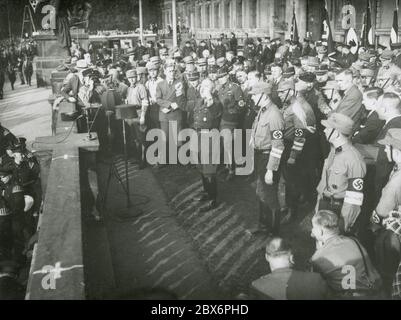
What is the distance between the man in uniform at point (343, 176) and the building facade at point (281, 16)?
1057 centimetres

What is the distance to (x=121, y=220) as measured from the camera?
7.44 meters

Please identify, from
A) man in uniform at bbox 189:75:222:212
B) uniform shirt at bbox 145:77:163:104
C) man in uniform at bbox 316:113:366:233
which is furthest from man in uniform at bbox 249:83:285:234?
uniform shirt at bbox 145:77:163:104

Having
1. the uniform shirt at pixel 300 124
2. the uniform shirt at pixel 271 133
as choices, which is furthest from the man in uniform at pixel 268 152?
the uniform shirt at pixel 300 124

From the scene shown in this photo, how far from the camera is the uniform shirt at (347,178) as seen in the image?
4.75 m

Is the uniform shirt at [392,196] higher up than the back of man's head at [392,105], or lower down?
lower down

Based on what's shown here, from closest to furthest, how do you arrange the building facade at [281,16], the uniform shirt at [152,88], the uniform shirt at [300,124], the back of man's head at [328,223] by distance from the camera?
1. the back of man's head at [328,223]
2. the uniform shirt at [300,124]
3. the uniform shirt at [152,88]
4. the building facade at [281,16]

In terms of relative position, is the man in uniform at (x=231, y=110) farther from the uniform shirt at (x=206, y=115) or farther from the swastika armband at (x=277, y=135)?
the swastika armband at (x=277, y=135)

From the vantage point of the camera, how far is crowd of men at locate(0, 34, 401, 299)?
3.91 meters

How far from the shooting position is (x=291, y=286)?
3.60m

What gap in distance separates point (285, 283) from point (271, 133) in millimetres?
3048

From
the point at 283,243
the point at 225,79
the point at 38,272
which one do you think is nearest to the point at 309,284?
the point at 283,243

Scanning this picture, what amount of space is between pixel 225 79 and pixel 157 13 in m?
64.0

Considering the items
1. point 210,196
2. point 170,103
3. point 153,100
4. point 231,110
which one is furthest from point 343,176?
point 153,100

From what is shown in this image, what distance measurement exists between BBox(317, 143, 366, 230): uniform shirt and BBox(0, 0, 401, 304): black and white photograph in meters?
0.01
